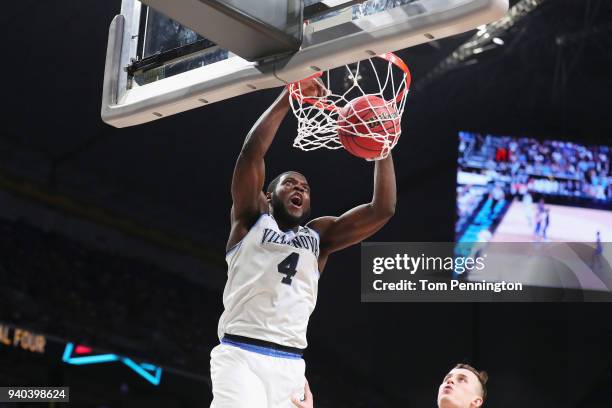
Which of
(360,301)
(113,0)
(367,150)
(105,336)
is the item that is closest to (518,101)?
(360,301)

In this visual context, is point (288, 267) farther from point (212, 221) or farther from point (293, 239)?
point (212, 221)

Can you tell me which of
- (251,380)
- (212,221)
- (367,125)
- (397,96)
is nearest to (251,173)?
(367,125)

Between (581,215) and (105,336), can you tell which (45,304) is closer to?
(105,336)

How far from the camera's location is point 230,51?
3297mm

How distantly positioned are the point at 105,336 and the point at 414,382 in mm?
3769

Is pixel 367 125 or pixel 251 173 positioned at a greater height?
pixel 367 125

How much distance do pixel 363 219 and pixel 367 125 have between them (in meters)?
0.47

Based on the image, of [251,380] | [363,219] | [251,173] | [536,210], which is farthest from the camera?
[536,210]

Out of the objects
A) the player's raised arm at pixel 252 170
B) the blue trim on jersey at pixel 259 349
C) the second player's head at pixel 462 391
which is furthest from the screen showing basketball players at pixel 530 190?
the blue trim on jersey at pixel 259 349

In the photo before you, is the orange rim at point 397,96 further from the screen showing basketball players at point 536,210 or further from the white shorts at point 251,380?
the screen showing basketball players at point 536,210

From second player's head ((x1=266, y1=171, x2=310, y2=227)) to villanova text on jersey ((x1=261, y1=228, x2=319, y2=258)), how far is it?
84 mm

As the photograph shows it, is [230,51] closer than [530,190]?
Yes

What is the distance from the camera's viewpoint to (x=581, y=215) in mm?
9547

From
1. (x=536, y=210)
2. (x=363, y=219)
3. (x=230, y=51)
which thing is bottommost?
(x=363, y=219)
